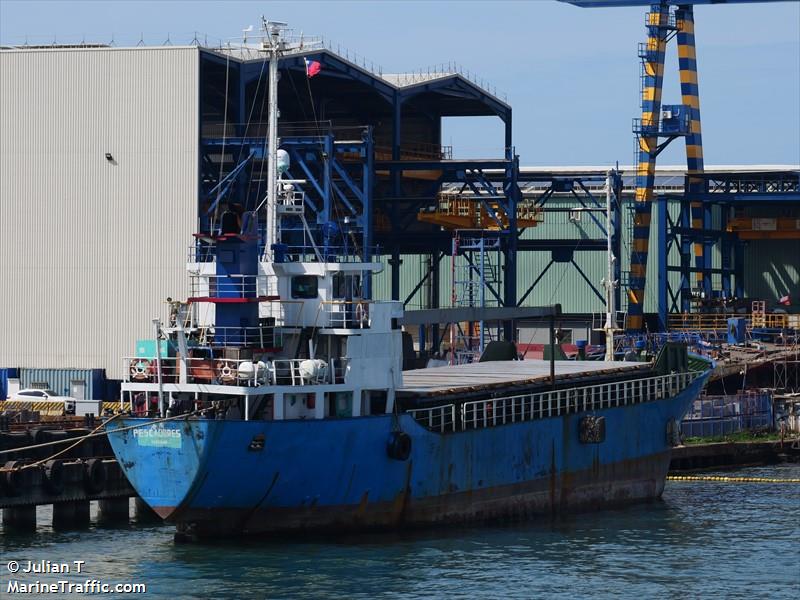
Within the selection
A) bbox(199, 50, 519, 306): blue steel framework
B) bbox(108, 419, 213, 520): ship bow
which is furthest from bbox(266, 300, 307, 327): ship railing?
bbox(199, 50, 519, 306): blue steel framework

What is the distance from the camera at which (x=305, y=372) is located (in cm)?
4022

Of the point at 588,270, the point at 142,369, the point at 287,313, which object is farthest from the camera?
the point at 588,270

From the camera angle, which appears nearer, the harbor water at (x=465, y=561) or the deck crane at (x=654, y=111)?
the harbor water at (x=465, y=561)

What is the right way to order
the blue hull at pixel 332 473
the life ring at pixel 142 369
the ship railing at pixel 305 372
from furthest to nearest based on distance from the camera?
the life ring at pixel 142 369, the ship railing at pixel 305 372, the blue hull at pixel 332 473

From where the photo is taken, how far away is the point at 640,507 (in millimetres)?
50688

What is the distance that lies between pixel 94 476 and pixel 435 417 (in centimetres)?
977

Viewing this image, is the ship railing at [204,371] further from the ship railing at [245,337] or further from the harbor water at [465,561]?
the harbor water at [465,561]

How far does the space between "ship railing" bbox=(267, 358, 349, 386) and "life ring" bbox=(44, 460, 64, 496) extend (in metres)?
7.54

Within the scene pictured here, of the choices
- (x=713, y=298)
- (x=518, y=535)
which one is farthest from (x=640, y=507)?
(x=713, y=298)

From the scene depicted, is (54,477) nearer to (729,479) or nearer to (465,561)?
(465,561)

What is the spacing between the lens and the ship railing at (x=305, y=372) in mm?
40219

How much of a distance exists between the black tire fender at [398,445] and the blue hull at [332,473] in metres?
0.15

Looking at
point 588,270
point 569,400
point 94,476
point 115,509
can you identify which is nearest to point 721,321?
point 588,270

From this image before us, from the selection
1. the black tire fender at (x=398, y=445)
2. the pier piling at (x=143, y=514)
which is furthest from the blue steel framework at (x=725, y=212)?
the black tire fender at (x=398, y=445)
